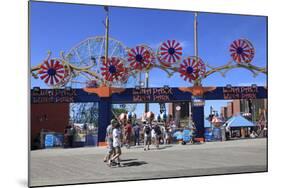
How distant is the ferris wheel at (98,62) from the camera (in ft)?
31.9

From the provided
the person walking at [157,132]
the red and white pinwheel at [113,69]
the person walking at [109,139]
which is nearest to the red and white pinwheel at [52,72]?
the red and white pinwheel at [113,69]

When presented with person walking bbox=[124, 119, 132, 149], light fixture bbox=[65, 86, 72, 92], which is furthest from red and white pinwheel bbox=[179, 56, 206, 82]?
light fixture bbox=[65, 86, 72, 92]

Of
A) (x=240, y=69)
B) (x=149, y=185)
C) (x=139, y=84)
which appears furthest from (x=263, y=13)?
(x=149, y=185)

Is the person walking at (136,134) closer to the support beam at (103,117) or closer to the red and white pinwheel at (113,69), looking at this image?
the support beam at (103,117)

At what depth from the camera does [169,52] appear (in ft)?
34.2

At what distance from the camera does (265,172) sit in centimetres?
1107

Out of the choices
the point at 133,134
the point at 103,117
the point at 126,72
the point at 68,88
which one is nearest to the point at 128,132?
the point at 133,134

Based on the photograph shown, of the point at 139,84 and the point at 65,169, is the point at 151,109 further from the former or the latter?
the point at 65,169

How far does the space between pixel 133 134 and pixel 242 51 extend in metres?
3.22

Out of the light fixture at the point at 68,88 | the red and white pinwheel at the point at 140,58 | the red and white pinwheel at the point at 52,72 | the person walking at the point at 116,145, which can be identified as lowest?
the person walking at the point at 116,145

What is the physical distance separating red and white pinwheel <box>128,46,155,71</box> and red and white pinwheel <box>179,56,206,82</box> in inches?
29.6

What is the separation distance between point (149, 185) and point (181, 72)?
2.67 m

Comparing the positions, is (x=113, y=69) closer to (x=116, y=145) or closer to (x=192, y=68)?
(x=116, y=145)

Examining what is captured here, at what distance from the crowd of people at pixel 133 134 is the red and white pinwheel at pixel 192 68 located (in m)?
1.10
